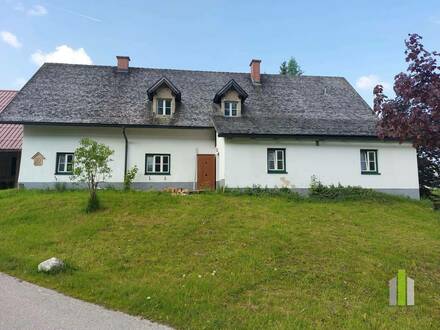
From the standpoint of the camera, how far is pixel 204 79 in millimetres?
23625

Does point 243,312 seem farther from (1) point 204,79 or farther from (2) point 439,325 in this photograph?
(1) point 204,79

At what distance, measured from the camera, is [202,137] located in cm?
1956

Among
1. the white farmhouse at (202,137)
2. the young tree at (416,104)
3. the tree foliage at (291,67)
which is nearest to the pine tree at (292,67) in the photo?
the tree foliage at (291,67)

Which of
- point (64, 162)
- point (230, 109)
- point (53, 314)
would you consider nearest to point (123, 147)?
point (64, 162)

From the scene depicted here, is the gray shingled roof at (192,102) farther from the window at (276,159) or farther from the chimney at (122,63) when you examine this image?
the window at (276,159)

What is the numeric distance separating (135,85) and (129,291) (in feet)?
56.8

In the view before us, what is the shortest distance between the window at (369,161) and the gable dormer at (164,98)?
1023 cm

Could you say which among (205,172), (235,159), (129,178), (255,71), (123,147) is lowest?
(129,178)

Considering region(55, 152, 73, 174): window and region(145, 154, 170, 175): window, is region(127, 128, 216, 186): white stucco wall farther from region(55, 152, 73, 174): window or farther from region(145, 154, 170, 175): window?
region(55, 152, 73, 174): window

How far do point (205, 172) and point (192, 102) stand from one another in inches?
176

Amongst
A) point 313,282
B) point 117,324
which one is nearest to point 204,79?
point 313,282

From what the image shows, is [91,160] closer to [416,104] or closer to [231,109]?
[231,109]

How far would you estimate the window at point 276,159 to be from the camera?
17.7 meters

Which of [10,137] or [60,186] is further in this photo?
[10,137]
